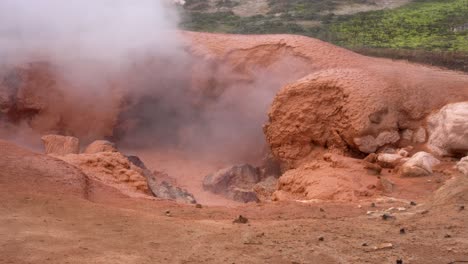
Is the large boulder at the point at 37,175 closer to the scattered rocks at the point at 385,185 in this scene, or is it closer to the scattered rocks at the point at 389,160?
the scattered rocks at the point at 385,185

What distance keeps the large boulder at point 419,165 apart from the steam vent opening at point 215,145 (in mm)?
23

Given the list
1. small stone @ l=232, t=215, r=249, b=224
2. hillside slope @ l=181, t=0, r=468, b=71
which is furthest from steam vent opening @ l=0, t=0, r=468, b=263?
hillside slope @ l=181, t=0, r=468, b=71

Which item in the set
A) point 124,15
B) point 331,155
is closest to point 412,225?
point 331,155

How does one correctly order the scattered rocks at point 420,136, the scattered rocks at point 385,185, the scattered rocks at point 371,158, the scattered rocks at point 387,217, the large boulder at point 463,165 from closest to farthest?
the scattered rocks at point 387,217 → the scattered rocks at point 385,185 → the large boulder at point 463,165 → the scattered rocks at point 371,158 → the scattered rocks at point 420,136

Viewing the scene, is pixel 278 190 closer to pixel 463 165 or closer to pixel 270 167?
pixel 270 167

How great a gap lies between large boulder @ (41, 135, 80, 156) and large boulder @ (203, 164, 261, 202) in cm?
196

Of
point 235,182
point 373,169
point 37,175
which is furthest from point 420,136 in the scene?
point 37,175

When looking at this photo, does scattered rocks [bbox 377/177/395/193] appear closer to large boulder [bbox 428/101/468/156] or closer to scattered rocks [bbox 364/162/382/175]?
scattered rocks [bbox 364/162/382/175]

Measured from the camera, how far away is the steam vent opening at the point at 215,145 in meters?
4.68

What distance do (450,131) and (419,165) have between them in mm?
827

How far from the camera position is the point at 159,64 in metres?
10.7

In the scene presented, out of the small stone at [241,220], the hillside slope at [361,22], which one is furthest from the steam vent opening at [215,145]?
the hillside slope at [361,22]

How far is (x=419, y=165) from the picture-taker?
7.46 m

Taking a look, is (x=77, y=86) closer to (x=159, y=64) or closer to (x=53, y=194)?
(x=159, y=64)
